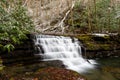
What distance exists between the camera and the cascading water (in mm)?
11289

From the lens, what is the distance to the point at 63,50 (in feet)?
41.2

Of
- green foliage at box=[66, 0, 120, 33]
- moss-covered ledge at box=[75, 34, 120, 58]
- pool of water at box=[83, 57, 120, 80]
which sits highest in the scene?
green foliage at box=[66, 0, 120, 33]

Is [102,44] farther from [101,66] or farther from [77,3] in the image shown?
[77,3]

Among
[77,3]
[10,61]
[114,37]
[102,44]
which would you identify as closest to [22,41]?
[10,61]

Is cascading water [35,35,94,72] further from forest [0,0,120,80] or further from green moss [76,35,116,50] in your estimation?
green moss [76,35,116,50]

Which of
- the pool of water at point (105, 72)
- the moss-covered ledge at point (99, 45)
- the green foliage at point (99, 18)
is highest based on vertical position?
the green foliage at point (99, 18)

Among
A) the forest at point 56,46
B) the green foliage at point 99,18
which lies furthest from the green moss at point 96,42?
the green foliage at point 99,18

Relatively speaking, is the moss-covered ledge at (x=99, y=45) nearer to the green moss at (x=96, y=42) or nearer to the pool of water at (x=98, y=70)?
the green moss at (x=96, y=42)

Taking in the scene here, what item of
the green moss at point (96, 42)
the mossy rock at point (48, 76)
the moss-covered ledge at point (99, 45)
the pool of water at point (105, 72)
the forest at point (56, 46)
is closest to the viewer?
the mossy rock at point (48, 76)

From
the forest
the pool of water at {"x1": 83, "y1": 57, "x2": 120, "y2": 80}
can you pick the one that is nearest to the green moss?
the forest

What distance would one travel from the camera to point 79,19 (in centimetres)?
2361

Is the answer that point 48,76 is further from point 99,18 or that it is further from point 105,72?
point 99,18

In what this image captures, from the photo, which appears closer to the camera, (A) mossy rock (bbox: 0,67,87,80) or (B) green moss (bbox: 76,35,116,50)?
(A) mossy rock (bbox: 0,67,87,80)

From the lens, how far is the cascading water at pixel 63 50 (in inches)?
444
